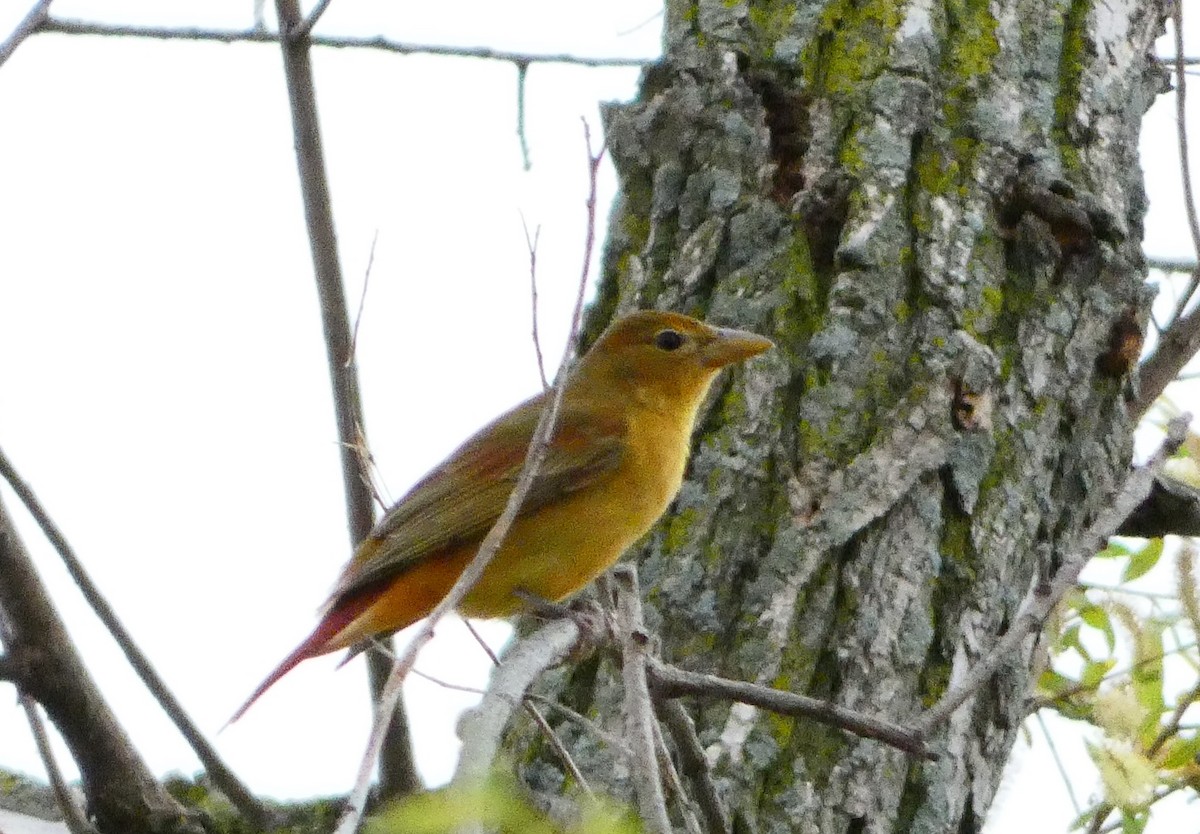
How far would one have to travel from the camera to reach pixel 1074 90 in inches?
151

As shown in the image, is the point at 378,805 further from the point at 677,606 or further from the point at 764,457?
the point at 764,457

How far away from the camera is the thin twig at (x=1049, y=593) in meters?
2.24

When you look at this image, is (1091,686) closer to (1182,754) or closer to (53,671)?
(1182,754)

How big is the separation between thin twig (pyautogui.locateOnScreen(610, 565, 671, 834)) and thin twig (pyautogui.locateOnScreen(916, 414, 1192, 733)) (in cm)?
40

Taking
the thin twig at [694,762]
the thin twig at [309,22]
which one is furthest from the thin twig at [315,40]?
the thin twig at [694,762]

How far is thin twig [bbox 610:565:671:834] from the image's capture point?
66.1 inches

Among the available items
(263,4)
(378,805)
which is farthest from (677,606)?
(263,4)

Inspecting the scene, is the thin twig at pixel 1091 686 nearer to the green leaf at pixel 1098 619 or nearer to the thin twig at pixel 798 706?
the green leaf at pixel 1098 619

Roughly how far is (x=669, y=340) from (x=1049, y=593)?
1535mm

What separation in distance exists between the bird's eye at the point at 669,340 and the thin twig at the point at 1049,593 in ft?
3.96

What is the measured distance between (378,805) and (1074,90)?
2148mm

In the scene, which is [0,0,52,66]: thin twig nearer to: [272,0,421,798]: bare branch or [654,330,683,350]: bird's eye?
[272,0,421,798]: bare branch

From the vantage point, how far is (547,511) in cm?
398

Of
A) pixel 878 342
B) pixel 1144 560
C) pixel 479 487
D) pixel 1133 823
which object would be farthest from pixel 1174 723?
pixel 479 487
